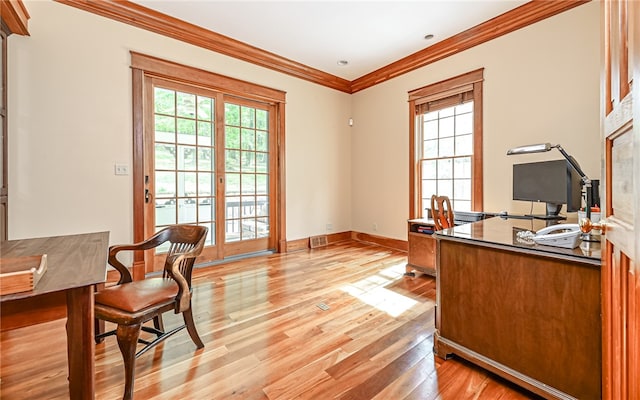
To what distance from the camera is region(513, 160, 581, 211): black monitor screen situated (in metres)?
2.33

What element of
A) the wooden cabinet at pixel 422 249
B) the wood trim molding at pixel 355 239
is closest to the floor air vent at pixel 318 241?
the wood trim molding at pixel 355 239

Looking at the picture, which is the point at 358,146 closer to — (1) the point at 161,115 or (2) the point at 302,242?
(2) the point at 302,242

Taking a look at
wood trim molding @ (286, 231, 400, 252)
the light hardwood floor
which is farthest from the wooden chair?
wood trim molding @ (286, 231, 400, 252)

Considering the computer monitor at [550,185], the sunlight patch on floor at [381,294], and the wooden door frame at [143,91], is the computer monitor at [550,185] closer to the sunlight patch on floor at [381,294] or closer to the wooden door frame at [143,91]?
the sunlight patch on floor at [381,294]

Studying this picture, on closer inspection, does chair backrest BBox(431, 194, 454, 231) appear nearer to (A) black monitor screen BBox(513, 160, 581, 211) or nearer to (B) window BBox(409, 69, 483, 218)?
(A) black monitor screen BBox(513, 160, 581, 211)

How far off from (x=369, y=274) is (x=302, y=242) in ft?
5.39

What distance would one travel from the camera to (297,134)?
470 centimetres

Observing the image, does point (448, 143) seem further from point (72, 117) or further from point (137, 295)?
point (72, 117)

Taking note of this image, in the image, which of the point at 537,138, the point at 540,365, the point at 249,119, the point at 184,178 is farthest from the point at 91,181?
the point at 537,138

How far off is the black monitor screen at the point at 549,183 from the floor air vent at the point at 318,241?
296 cm

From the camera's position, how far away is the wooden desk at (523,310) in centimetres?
126

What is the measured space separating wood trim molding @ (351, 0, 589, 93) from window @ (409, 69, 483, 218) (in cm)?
37

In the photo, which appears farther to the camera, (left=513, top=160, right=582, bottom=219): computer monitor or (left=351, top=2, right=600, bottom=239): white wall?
(left=351, top=2, right=600, bottom=239): white wall

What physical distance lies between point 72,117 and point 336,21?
118 inches
